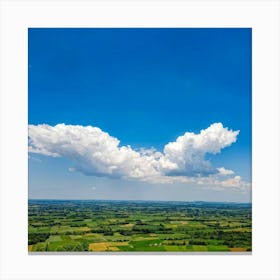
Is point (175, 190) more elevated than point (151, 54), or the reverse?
point (151, 54)
